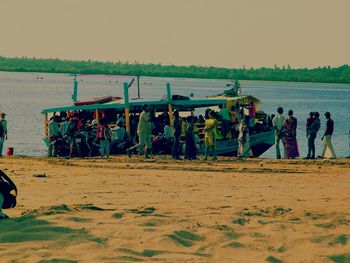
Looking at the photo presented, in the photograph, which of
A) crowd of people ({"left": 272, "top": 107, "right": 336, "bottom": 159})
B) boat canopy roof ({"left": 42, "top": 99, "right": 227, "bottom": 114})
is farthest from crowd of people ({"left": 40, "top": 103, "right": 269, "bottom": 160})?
crowd of people ({"left": 272, "top": 107, "right": 336, "bottom": 159})

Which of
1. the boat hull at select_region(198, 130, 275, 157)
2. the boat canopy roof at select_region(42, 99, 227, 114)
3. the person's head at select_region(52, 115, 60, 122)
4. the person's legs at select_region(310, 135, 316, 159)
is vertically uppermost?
the boat canopy roof at select_region(42, 99, 227, 114)

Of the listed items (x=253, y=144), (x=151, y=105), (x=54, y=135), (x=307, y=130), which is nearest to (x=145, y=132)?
(x=54, y=135)

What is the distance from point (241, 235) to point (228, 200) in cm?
301

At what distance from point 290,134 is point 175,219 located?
12.8 m

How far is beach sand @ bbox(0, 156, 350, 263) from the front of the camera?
738 centimetres

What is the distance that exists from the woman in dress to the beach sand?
6089 millimetres

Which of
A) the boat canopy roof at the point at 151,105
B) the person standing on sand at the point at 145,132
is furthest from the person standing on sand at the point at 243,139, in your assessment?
the boat canopy roof at the point at 151,105

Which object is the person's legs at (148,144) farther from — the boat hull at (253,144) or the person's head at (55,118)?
the person's head at (55,118)

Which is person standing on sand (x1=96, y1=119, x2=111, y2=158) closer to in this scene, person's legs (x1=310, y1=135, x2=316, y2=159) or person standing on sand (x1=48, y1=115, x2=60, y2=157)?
person standing on sand (x1=48, y1=115, x2=60, y2=157)

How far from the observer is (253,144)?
82.9ft

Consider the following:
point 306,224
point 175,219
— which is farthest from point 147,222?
point 306,224

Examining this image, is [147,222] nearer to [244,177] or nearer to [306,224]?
[306,224]

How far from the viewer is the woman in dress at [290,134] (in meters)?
21.1

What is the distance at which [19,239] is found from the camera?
7711 mm
